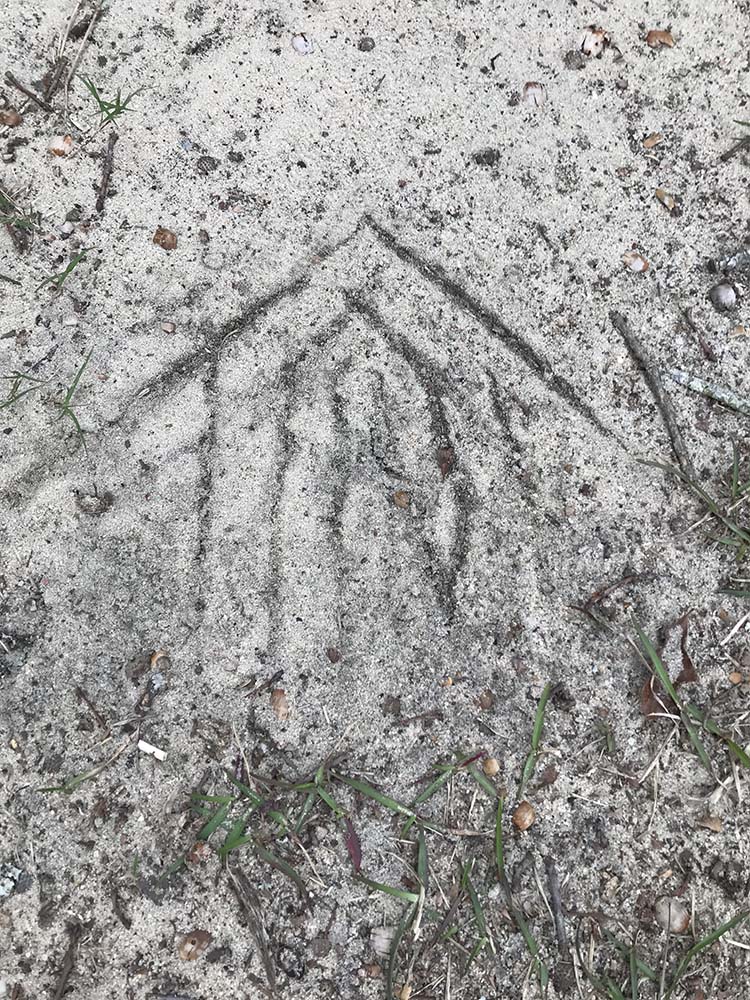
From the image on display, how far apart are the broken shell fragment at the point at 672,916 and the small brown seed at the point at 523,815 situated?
1.10 ft

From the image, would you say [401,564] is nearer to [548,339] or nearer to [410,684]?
[410,684]

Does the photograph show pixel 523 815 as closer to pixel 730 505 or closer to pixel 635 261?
pixel 730 505

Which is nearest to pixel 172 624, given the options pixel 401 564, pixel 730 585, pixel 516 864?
pixel 401 564

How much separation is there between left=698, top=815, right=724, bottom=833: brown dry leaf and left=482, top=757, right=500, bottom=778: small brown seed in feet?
1.57

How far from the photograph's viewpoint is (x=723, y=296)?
1.77 m

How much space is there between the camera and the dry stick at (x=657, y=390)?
1745 mm

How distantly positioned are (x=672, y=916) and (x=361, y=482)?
1197 mm

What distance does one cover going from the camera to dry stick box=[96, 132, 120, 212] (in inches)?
68.2

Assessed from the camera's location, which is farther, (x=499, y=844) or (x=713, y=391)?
(x=713, y=391)

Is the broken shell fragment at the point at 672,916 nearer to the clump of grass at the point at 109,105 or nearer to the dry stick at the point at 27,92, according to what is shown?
the clump of grass at the point at 109,105

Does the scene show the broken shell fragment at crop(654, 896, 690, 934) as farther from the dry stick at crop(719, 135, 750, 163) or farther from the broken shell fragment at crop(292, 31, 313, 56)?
the broken shell fragment at crop(292, 31, 313, 56)

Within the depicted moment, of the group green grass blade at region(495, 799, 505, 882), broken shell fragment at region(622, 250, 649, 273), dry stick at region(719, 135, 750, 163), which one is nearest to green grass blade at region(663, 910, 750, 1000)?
green grass blade at region(495, 799, 505, 882)

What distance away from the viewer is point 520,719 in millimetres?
1685

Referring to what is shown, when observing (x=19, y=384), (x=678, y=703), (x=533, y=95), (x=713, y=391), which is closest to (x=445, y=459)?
Answer: (x=713, y=391)
